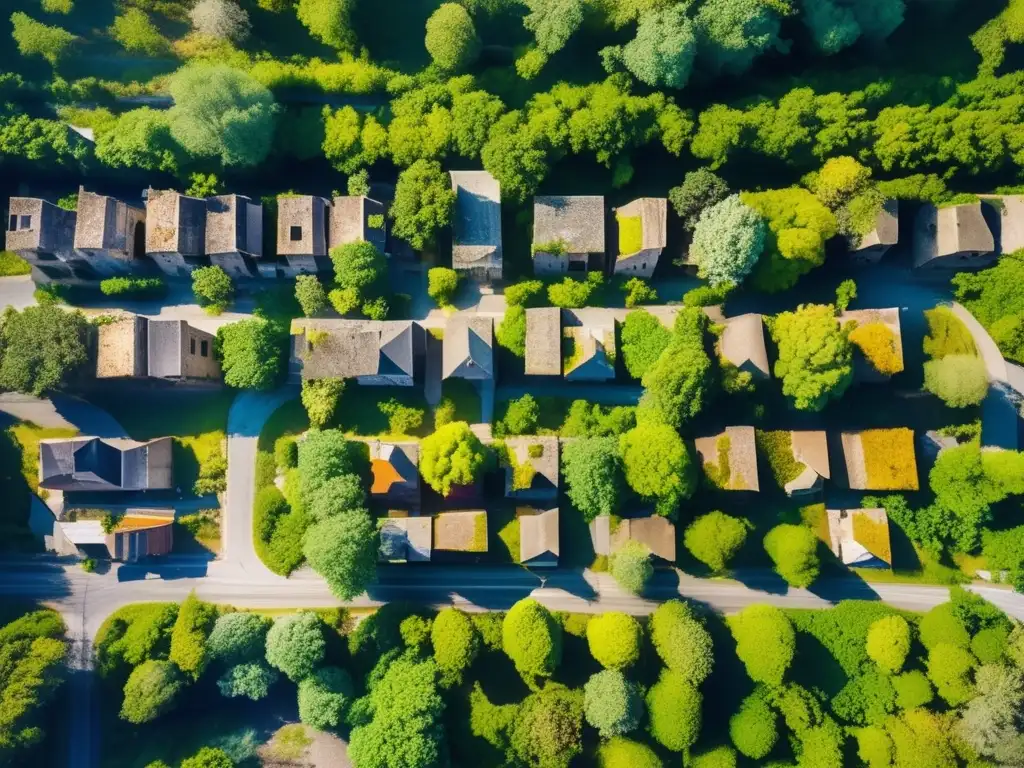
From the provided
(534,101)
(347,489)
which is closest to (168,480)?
(347,489)

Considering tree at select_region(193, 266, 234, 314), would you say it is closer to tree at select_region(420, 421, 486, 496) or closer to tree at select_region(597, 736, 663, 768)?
tree at select_region(420, 421, 486, 496)

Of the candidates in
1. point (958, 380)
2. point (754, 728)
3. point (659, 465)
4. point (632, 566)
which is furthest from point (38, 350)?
point (958, 380)

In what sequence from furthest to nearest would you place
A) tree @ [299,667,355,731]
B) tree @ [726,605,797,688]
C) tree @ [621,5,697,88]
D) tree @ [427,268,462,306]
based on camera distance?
tree @ [427,268,462,306] → tree @ [621,5,697,88] → tree @ [299,667,355,731] → tree @ [726,605,797,688]

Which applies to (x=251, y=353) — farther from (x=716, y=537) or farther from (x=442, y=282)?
(x=716, y=537)

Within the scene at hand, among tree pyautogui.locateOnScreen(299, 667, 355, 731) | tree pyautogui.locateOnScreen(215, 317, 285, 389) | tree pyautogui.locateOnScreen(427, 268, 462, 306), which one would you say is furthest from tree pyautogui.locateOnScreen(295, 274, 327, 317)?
tree pyautogui.locateOnScreen(299, 667, 355, 731)

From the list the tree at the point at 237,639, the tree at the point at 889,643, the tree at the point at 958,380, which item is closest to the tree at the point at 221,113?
the tree at the point at 237,639

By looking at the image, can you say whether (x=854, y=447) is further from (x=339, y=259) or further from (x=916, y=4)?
(x=339, y=259)

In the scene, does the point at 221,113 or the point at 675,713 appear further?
the point at 221,113
